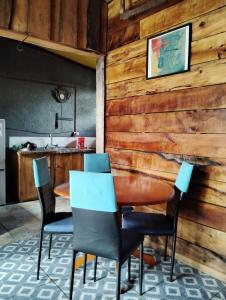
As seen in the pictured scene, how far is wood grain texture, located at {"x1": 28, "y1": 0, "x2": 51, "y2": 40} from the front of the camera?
2803mm

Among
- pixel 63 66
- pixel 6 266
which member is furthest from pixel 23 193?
pixel 63 66

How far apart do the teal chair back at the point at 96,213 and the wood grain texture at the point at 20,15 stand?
1941mm

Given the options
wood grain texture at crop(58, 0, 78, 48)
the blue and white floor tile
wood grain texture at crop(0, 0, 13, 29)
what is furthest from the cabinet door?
wood grain texture at crop(0, 0, 13, 29)

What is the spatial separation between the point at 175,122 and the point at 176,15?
1.03 meters

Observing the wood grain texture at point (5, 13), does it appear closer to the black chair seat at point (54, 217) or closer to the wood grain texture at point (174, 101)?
the wood grain texture at point (174, 101)

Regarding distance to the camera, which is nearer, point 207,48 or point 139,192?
point 139,192

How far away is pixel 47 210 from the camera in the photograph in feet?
7.36

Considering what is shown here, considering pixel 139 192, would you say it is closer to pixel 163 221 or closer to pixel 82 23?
pixel 163 221

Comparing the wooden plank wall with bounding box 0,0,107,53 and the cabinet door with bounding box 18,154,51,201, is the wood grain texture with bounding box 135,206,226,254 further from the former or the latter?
the cabinet door with bounding box 18,154,51,201

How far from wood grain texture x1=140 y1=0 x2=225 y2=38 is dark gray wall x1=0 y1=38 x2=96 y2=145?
2.89m

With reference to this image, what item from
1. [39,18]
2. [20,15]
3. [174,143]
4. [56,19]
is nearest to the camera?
[174,143]

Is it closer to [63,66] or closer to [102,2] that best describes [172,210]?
[102,2]

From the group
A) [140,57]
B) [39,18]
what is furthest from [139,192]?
[39,18]

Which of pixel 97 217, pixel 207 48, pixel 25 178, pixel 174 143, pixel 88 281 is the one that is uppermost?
pixel 207 48
